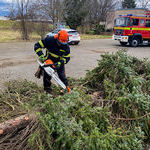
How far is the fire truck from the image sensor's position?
13.2 meters

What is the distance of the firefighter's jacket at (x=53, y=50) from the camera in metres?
3.69

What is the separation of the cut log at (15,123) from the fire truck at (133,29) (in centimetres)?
1262

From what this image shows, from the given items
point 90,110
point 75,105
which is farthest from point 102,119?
point 75,105

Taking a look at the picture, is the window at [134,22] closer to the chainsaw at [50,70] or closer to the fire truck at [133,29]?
the fire truck at [133,29]

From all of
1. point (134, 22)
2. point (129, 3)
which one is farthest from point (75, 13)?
point (129, 3)

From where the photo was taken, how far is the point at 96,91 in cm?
365

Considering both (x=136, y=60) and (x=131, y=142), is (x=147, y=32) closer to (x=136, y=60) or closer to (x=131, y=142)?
(x=136, y=60)

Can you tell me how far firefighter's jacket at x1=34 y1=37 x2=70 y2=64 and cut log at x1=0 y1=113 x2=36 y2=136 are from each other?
5.50 feet

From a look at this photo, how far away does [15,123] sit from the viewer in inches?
89.8

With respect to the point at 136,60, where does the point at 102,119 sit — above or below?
below

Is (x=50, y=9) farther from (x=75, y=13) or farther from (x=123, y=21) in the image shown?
(x=123, y=21)

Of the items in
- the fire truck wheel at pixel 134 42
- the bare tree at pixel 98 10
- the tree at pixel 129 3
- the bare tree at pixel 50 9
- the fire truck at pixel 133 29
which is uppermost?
the tree at pixel 129 3

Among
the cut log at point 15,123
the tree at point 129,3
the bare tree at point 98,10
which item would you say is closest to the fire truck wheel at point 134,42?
the cut log at point 15,123

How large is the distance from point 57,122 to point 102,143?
1.95 feet
